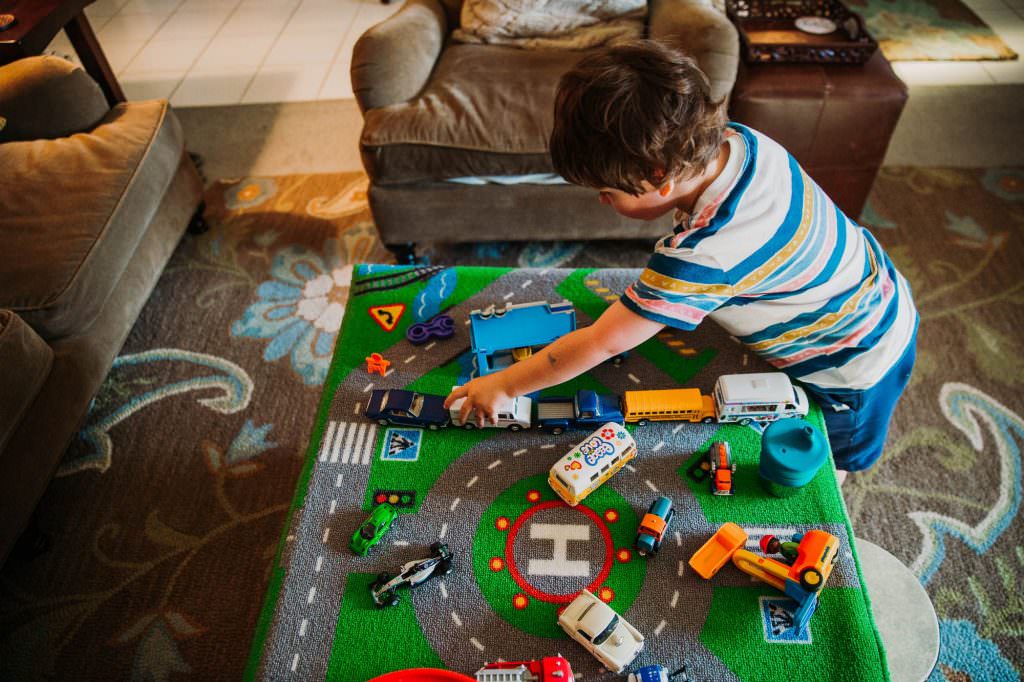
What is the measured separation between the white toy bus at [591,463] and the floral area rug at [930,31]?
6.80 feet

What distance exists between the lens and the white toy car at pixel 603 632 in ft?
2.28

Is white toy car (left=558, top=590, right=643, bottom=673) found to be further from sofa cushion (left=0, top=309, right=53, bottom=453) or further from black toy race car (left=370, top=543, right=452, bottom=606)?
sofa cushion (left=0, top=309, right=53, bottom=453)

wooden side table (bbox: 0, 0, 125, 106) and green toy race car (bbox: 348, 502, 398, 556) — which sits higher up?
wooden side table (bbox: 0, 0, 125, 106)

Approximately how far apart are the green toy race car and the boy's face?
456mm

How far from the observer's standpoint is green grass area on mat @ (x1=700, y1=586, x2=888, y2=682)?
70 centimetres

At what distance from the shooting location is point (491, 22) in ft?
5.43

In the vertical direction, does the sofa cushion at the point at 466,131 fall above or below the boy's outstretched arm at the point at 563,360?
below

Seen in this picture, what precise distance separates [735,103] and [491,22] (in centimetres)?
62

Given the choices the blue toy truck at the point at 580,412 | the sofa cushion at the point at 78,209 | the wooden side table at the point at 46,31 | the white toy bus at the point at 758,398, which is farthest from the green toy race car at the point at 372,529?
the wooden side table at the point at 46,31

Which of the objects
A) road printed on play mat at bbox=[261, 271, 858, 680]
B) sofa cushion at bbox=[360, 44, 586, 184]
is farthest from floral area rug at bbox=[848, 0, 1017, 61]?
road printed on play mat at bbox=[261, 271, 858, 680]

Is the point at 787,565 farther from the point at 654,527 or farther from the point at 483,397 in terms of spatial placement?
the point at 483,397

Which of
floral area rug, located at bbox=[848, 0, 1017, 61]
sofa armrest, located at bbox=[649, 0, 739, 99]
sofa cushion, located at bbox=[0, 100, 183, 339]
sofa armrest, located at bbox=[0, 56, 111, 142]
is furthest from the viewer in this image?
floral area rug, located at bbox=[848, 0, 1017, 61]

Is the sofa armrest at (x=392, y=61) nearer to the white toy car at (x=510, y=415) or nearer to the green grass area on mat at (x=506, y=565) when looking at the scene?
the white toy car at (x=510, y=415)

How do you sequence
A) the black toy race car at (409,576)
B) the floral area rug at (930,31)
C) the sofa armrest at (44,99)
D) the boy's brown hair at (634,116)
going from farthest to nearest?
the floral area rug at (930,31) → the sofa armrest at (44,99) → the black toy race car at (409,576) → the boy's brown hair at (634,116)
